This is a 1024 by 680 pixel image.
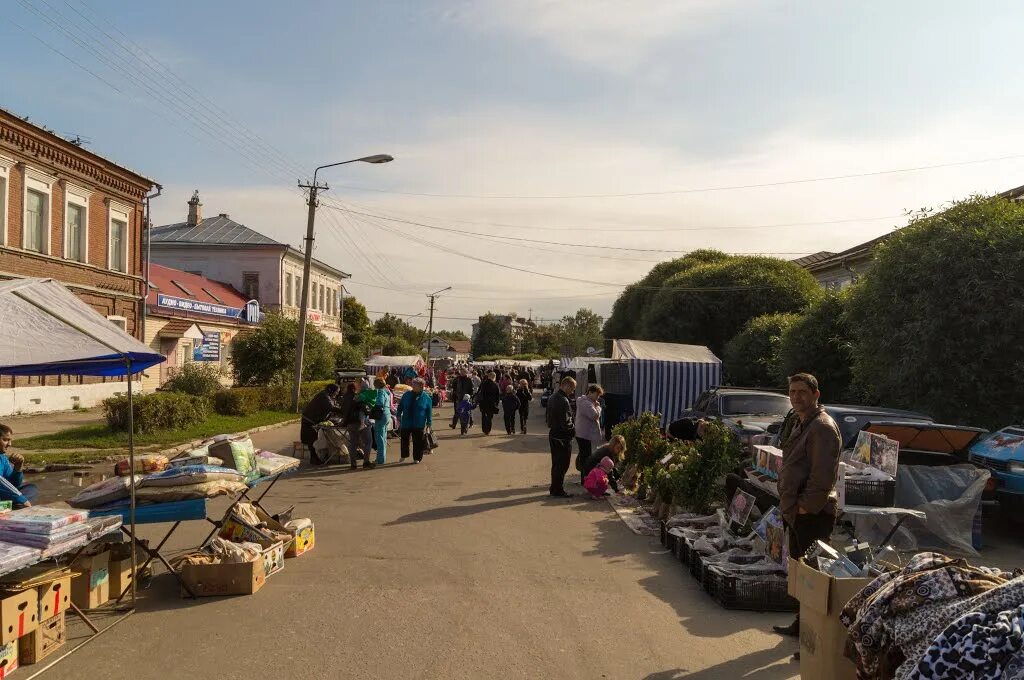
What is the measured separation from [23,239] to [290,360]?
33.2ft

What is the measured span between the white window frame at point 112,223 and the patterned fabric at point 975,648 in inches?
1228

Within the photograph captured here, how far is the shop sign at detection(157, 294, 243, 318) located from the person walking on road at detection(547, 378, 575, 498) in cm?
2687

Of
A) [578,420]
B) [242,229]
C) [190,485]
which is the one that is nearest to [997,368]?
[578,420]

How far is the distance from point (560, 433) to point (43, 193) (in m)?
21.8

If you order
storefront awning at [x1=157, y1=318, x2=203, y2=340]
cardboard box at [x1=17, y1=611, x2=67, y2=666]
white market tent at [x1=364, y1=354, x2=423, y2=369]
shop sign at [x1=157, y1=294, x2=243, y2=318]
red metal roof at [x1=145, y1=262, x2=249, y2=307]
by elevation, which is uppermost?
red metal roof at [x1=145, y1=262, x2=249, y2=307]

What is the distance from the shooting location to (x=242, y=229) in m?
54.5

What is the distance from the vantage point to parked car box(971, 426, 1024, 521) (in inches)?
369

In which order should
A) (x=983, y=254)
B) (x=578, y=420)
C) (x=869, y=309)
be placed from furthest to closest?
(x=869, y=309) → (x=983, y=254) → (x=578, y=420)

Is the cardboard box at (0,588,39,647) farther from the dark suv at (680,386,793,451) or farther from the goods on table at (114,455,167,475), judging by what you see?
the dark suv at (680,386,793,451)

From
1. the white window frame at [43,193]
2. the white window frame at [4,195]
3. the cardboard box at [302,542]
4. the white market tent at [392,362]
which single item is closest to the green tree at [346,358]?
the white market tent at [392,362]

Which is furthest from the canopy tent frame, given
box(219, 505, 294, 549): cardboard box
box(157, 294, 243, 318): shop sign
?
box(157, 294, 243, 318): shop sign

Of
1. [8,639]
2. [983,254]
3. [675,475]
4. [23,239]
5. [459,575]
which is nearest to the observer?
[8,639]

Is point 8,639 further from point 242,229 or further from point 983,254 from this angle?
point 242,229

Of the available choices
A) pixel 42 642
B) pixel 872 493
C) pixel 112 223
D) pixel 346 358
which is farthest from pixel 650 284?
pixel 42 642
